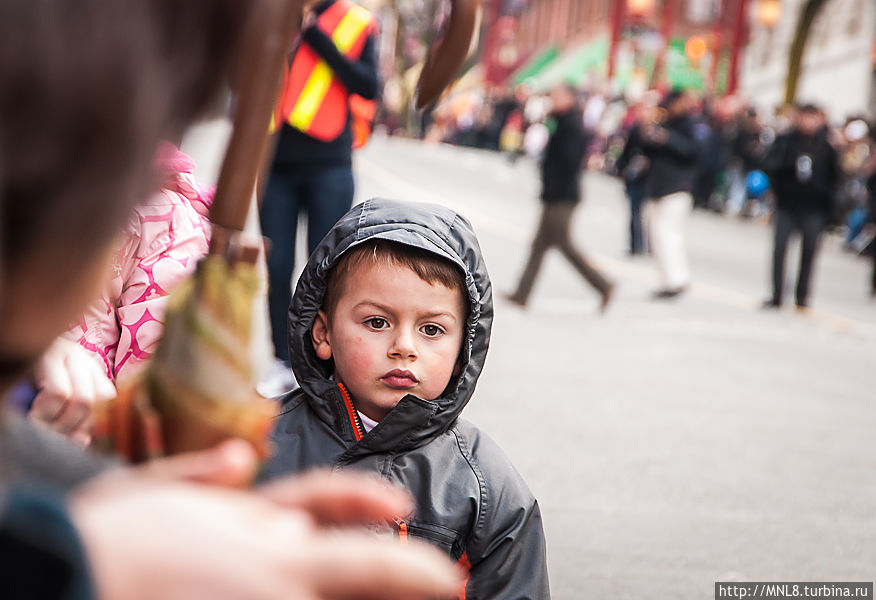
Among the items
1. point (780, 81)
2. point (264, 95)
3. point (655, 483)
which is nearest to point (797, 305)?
point (655, 483)

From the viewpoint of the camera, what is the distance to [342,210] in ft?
18.4

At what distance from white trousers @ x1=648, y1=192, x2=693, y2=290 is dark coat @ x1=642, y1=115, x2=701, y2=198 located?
9 centimetres

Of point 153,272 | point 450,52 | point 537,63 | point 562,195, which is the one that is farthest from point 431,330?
point 537,63

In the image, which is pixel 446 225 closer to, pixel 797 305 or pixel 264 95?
pixel 264 95

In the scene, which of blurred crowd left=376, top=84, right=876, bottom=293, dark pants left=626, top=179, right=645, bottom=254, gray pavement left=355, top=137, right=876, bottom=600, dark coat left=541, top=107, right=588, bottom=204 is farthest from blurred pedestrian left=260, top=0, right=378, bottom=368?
dark pants left=626, top=179, right=645, bottom=254

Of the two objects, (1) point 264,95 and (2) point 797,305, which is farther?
(2) point 797,305

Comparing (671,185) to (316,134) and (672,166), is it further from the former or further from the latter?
(316,134)

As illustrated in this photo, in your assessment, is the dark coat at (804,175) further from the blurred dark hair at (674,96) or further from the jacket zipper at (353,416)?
the jacket zipper at (353,416)

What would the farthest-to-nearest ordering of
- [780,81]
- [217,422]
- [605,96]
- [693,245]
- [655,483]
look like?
[780,81] → [605,96] → [693,245] → [655,483] → [217,422]

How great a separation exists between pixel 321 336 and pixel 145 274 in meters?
0.65

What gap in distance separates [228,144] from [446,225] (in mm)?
1882

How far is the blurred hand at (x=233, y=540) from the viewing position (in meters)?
0.74

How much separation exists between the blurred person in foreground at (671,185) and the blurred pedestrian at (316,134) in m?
6.69

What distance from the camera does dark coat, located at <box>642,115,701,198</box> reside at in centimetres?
1276
